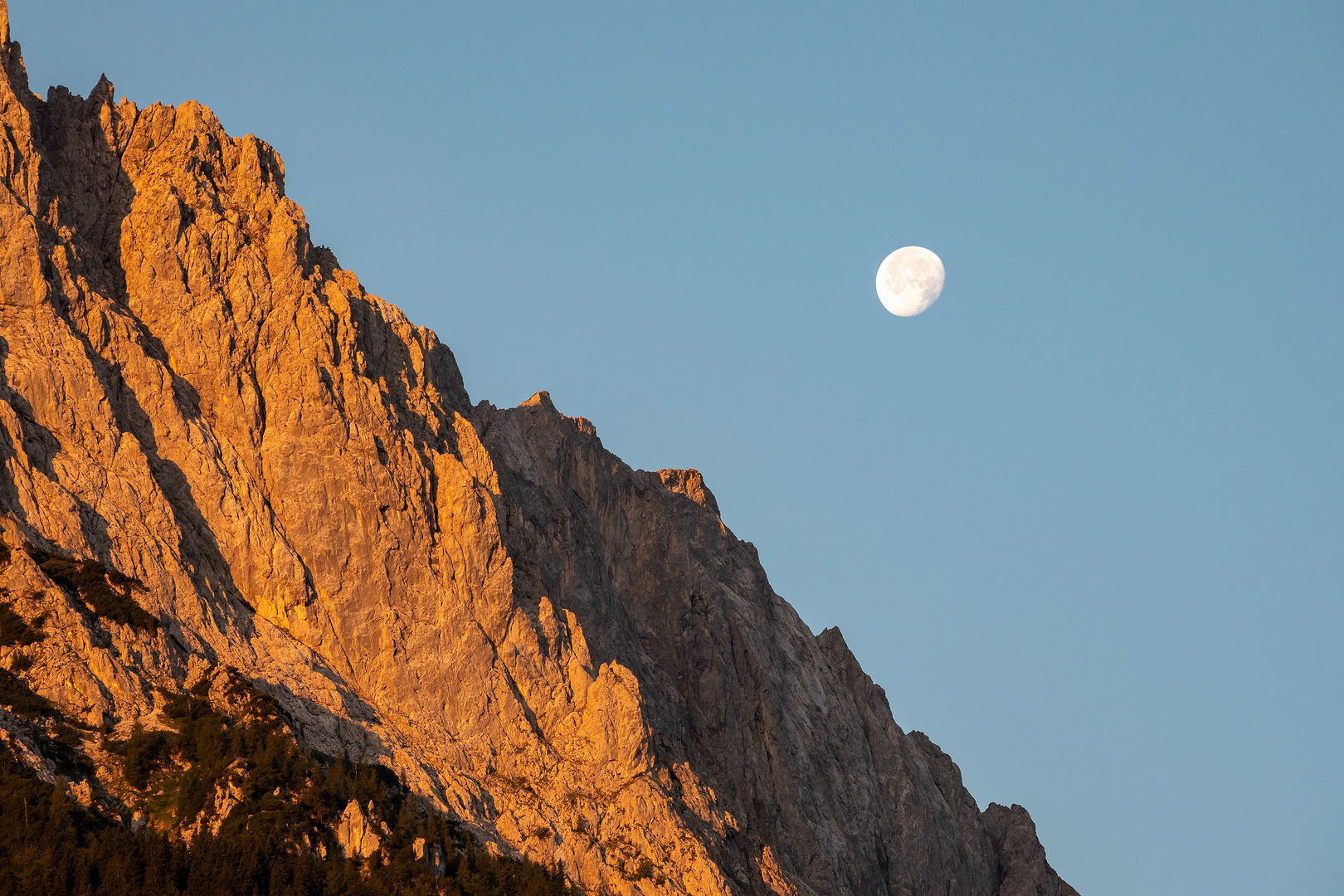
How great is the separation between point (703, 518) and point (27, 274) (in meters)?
80.6

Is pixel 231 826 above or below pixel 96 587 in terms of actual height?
below

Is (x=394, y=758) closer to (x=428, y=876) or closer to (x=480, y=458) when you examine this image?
(x=428, y=876)

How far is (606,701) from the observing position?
131500 mm

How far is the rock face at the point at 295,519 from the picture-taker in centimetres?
11875

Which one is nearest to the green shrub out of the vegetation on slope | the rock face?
the rock face

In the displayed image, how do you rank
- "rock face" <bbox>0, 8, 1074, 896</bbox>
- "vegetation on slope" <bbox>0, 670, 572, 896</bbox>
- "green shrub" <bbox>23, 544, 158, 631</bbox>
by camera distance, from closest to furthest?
"vegetation on slope" <bbox>0, 670, 572, 896</bbox> → "green shrub" <bbox>23, 544, 158, 631</bbox> → "rock face" <bbox>0, 8, 1074, 896</bbox>

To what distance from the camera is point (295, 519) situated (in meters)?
128

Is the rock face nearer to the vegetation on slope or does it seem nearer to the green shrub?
the green shrub

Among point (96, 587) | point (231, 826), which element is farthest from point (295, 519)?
point (231, 826)

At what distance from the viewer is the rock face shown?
11875 cm

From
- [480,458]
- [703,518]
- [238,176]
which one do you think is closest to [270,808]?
[480,458]

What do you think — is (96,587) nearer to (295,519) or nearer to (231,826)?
(295,519)

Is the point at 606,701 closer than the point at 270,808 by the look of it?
No

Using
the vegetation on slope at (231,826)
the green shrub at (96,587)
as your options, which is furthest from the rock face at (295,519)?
the vegetation on slope at (231,826)
